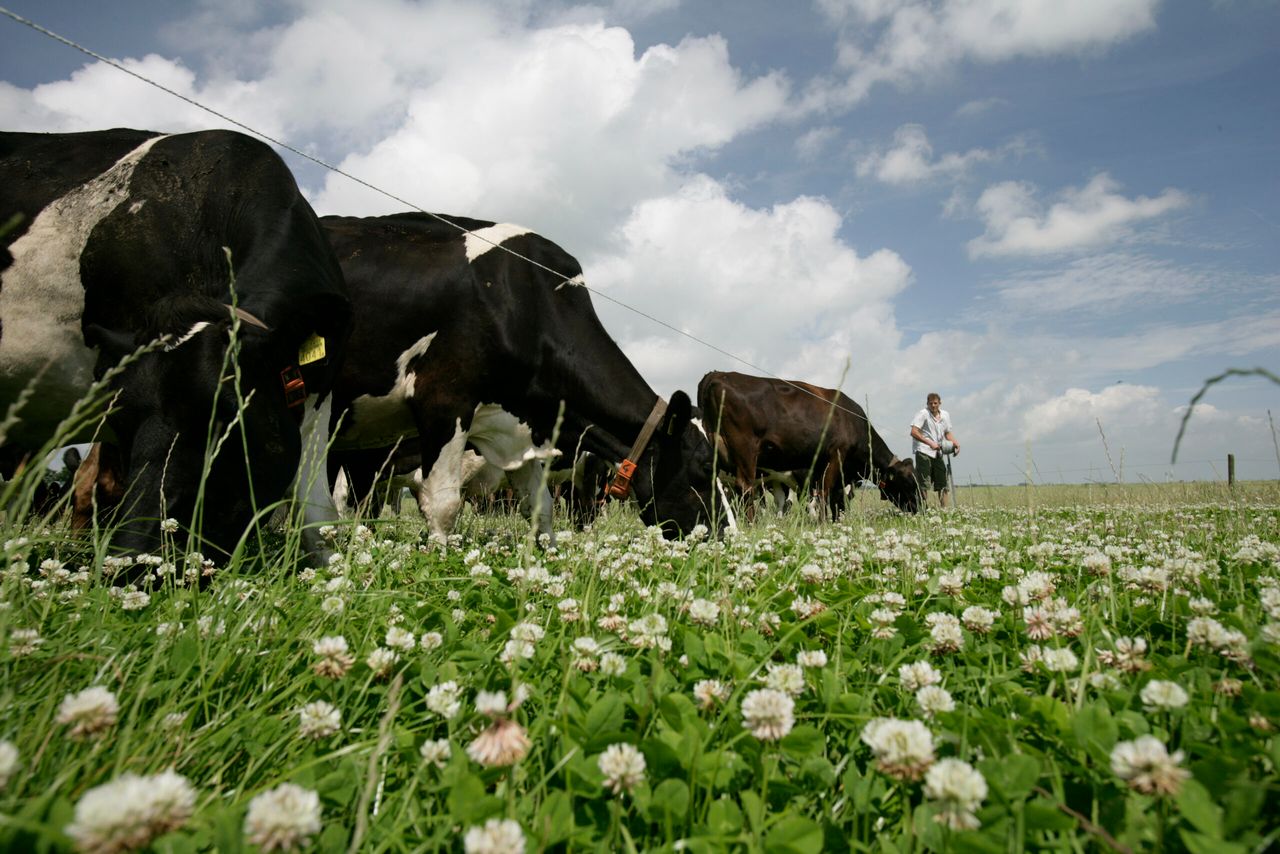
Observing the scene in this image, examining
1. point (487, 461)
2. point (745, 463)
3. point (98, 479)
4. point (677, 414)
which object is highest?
point (677, 414)

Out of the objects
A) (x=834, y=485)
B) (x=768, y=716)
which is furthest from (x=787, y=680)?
(x=834, y=485)

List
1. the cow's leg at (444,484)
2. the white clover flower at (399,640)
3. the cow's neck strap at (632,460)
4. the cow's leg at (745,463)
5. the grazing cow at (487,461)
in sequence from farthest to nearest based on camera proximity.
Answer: the cow's leg at (745,463), the cow's neck strap at (632,460), the grazing cow at (487,461), the cow's leg at (444,484), the white clover flower at (399,640)

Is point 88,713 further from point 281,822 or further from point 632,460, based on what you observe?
point 632,460

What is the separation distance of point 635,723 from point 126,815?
1138 millimetres

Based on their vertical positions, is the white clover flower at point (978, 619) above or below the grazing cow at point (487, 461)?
below

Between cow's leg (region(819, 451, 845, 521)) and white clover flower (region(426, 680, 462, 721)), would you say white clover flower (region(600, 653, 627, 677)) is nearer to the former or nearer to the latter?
white clover flower (region(426, 680, 462, 721))

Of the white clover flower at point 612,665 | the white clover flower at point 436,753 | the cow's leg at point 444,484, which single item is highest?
the cow's leg at point 444,484

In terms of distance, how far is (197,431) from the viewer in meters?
3.52

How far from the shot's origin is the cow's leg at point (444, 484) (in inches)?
275

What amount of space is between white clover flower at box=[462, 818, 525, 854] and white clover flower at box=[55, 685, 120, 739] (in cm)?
73

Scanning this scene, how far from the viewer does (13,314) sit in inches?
184

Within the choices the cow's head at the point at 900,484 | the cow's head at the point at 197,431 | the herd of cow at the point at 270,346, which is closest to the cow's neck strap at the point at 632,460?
the herd of cow at the point at 270,346

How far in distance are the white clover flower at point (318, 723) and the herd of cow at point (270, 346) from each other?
68 centimetres

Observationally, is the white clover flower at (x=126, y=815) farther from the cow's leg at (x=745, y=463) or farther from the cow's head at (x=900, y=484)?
the cow's head at (x=900, y=484)
